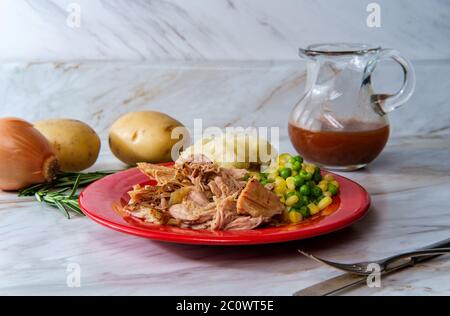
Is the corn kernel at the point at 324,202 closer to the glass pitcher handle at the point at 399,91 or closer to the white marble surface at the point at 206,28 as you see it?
the glass pitcher handle at the point at 399,91

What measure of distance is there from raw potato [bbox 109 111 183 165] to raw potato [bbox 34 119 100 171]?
7 cm

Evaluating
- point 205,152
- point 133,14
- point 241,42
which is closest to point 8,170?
point 205,152

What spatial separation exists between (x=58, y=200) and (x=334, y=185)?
1.74ft

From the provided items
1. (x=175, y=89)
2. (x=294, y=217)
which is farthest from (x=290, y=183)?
(x=175, y=89)

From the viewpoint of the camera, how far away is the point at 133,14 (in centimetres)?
187

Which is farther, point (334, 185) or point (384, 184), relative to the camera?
point (384, 184)

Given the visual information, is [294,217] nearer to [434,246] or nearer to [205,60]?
[434,246]

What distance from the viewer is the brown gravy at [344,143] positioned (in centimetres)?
153

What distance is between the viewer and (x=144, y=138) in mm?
1634

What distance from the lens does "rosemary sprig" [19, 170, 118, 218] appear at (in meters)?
1.33

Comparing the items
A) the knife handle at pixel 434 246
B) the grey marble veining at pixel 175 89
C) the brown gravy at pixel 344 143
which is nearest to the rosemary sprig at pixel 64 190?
the grey marble veining at pixel 175 89

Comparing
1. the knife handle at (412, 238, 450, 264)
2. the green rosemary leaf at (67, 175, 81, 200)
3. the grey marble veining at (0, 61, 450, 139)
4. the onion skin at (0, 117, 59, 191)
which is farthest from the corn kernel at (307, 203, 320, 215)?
the grey marble veining at (0, 61, 450, 139)

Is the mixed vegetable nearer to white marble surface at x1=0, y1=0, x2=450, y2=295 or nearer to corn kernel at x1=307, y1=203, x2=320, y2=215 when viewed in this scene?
corn kernel at x1=307, y1=203, x2=320, y2=215
